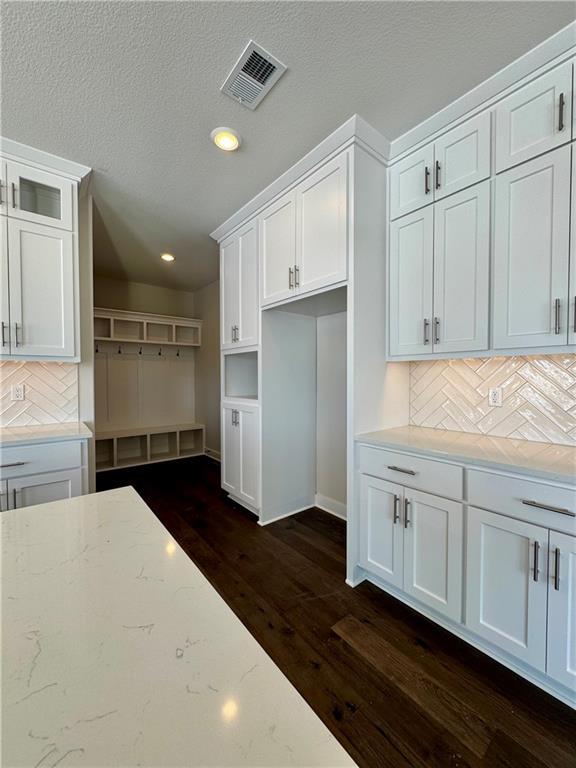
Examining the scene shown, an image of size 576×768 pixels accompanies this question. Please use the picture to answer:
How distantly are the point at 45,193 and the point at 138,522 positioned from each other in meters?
2.51

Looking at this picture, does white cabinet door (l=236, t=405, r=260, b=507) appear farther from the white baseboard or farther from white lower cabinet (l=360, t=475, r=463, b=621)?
white lower cabinet (l=360, t=475, r=463, b=621)

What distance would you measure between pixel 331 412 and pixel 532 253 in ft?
6.23

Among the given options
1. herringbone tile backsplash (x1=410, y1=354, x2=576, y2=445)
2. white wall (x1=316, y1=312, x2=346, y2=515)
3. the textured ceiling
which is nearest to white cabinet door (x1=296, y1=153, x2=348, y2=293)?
the textured ceiling

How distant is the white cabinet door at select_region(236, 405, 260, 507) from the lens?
2.87m

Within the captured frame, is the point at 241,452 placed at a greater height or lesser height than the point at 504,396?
lesser

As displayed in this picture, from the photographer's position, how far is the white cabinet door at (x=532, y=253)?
1499 mm

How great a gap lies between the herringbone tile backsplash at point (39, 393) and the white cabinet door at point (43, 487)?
1.98 feet

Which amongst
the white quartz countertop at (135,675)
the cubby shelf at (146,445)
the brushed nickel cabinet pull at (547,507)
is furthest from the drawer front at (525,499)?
the cubby shelf at (146,445)

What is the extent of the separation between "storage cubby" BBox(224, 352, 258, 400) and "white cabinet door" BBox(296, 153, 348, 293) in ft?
4.20

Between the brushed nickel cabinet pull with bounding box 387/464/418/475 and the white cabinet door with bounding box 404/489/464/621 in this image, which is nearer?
the white cabinet door with bounding box 404/489/464/621

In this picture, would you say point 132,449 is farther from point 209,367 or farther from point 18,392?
point 18,392

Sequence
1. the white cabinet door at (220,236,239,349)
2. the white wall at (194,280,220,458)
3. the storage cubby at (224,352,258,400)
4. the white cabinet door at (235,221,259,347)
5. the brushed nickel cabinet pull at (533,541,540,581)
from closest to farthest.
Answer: the brushed nickel cabinet pull at (533,541,540,581) → the white cabinet door at (235,221,259,347) → the white cabinet door at (220,236,239,349) → the storage cubby at (224,352,258,400) → the white wall at (194,280,220,458)

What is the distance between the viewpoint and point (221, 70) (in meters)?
1.57

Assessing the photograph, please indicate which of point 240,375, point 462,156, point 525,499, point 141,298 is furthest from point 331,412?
point 141,298
